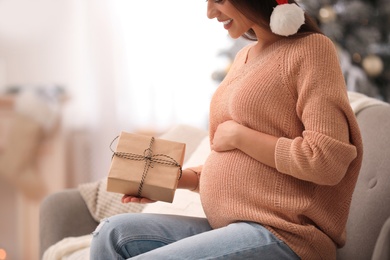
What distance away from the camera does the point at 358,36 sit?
332 centimetres

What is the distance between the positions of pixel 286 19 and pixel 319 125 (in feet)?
0.81

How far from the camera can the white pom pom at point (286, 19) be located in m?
1.48

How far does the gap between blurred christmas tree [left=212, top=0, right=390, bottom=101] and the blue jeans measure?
6.06 feet

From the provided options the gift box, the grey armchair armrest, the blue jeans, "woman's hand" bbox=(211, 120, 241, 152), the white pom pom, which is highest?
the white pom pom

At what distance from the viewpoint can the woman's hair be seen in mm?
1541

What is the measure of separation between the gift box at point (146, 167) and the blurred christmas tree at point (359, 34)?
6.02ft

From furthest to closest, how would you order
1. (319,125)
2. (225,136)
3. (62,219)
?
(62,219) → (225,136) → (319,125)

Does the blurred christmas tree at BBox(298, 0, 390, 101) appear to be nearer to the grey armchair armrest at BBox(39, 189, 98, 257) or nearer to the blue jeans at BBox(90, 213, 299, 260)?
the grey armchair armrest at BBox(39, 189, 98, 257)

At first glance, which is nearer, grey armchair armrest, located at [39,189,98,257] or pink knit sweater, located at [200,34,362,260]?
pink knit sweater, located at [200,34,362,260]

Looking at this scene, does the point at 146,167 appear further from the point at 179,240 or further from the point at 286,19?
the point at 286,19

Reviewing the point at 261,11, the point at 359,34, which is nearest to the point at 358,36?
the point at 359,34

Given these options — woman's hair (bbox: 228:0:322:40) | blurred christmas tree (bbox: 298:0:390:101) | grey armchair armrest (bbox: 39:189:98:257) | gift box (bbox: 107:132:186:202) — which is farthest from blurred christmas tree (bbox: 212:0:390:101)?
gift box (bbox: 107:132:186:202)

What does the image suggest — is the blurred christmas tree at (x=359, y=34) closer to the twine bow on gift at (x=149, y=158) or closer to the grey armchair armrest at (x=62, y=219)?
the grey armchair armrest at (x=62, y=219)

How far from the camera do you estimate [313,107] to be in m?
1.41
